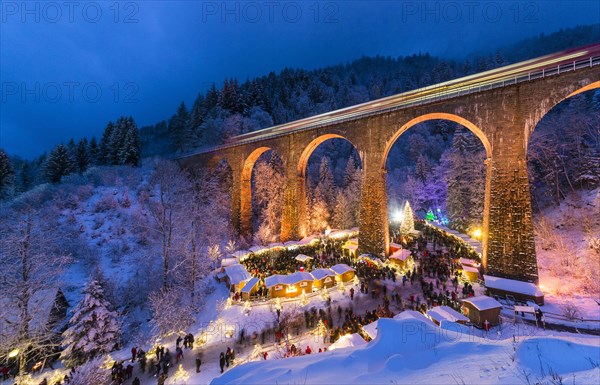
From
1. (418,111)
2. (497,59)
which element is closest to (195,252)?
(418,111)

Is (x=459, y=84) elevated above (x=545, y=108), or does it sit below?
above

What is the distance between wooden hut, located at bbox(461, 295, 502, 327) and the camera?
428 inches

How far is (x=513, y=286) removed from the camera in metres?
12.9

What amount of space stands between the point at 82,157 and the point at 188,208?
1064 inches

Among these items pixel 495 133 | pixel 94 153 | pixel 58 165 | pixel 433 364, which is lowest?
pixel 433 364

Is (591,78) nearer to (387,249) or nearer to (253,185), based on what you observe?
(387,249)

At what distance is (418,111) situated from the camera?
17109mm

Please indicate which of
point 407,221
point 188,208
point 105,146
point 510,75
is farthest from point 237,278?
point 105,146

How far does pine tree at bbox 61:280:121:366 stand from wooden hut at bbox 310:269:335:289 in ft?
37.1

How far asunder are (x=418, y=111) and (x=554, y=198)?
18.5 metres

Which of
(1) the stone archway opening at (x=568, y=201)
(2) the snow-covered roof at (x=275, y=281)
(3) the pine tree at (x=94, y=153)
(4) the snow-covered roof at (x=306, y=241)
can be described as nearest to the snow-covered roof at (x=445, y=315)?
(1) the stone archway opening at (x=568, y=201)

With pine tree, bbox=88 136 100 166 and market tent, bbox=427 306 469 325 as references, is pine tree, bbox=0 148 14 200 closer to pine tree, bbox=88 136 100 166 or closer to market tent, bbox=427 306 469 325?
pine tree, bbox=88 136 100 166

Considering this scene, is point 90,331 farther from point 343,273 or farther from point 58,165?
point 58,165

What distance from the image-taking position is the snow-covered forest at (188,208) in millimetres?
12188
